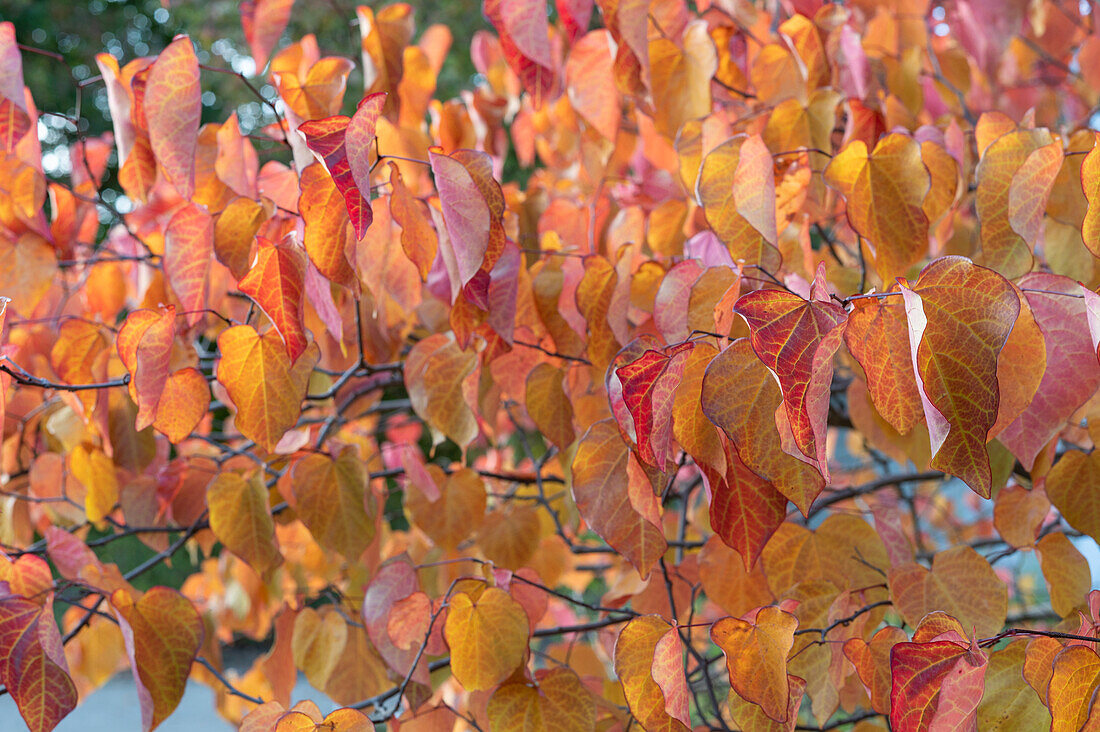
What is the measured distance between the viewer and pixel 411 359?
0.97 m

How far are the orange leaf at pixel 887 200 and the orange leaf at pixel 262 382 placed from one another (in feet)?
1.77

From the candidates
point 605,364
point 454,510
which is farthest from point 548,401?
point 454,510

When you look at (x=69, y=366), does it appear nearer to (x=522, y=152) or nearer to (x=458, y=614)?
(x=458, y=614)

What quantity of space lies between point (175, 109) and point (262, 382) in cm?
31

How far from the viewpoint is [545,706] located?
2.68 ft

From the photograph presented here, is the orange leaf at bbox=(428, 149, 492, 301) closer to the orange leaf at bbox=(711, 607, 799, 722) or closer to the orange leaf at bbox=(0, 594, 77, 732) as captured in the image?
the orange leaf at bbox=(711, 607, 799, 722)

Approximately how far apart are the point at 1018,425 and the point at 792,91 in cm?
55

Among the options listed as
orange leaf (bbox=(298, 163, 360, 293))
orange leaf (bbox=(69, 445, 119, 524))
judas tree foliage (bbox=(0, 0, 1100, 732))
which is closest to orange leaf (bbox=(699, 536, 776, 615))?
judas tree foliage (bbox=(0, 0, 1100, 732))

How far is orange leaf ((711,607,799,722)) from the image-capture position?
0.65 m

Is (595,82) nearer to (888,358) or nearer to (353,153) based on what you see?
(353,153)

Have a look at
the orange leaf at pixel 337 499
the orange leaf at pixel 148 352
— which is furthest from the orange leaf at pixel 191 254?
Result: the orange leaf at pixel 337 499

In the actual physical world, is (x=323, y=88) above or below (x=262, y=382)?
above

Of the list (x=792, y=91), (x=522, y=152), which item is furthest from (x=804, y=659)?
(x=522, y=152)

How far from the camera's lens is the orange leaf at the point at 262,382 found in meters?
0.77
